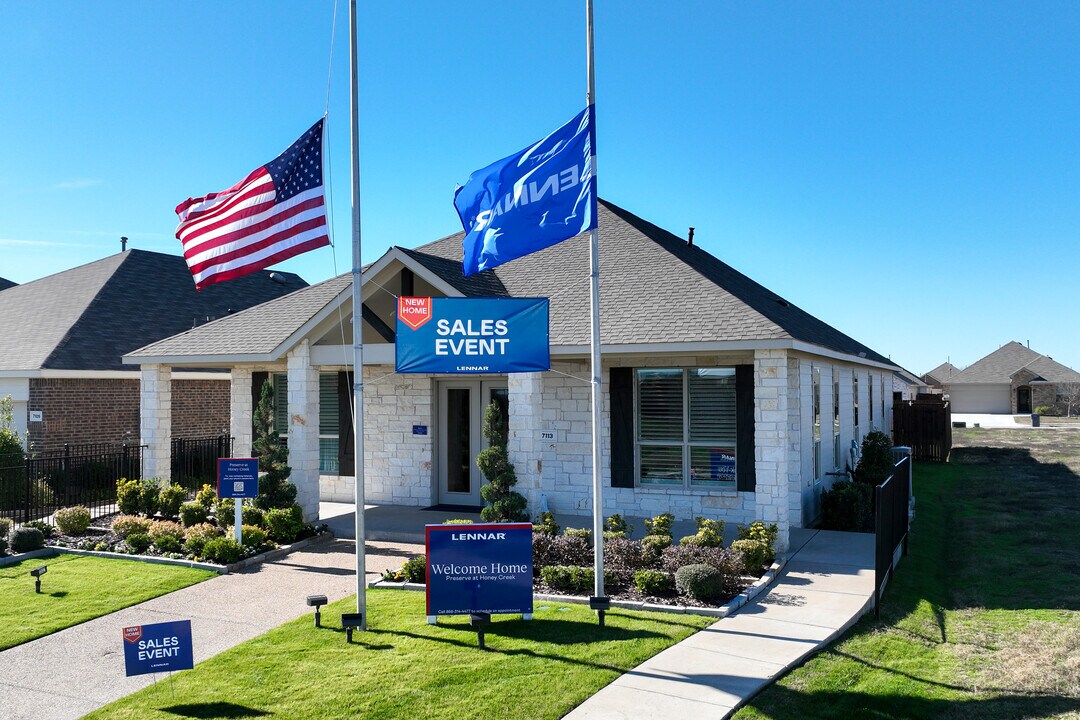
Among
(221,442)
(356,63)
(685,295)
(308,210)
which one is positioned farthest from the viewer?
(221,442)

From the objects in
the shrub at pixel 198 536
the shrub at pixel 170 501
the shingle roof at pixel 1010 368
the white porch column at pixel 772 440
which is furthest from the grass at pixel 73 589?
the shingle roof at pixel 1010 368

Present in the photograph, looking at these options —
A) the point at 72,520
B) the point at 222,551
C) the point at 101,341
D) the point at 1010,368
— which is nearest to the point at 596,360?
the point at 222,551

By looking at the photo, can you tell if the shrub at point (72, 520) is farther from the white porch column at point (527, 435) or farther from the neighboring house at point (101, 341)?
the white porch column at point (527, 435)

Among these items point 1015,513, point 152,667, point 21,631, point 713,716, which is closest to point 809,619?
point 713,716

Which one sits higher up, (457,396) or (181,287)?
(181,287)

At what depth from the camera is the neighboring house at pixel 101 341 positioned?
20.2 m

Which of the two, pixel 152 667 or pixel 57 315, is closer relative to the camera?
pixel 152 667

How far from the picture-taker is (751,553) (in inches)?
423

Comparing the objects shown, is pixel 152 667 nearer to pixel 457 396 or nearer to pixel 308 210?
pixel 308 210

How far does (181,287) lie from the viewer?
88.1 feet

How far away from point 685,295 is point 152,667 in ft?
33.2

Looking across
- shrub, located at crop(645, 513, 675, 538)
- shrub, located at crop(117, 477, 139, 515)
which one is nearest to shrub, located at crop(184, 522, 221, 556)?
shrub, located at crop(117, 477, 139, 515)

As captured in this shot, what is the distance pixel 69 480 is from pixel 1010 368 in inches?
2902

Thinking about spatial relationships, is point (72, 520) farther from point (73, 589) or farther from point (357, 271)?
point (357, 271)
